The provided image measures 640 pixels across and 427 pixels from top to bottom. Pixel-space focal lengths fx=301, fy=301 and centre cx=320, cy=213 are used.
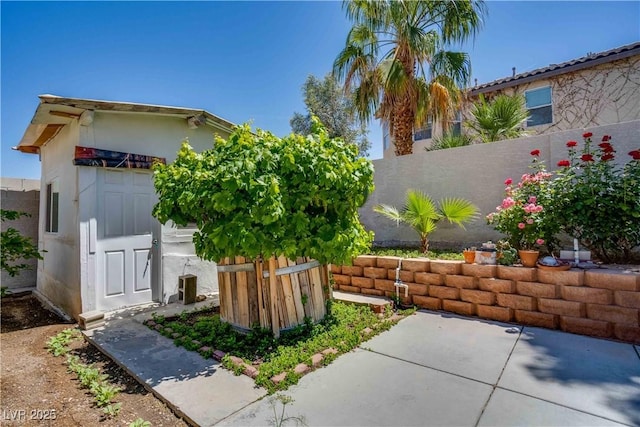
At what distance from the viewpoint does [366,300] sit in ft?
15.6

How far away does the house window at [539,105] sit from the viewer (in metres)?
9.52

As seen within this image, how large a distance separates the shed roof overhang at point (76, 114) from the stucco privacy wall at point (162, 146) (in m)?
0.19

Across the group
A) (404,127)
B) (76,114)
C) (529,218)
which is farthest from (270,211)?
(404,127)

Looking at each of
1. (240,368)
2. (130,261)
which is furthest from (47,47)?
(240,368)

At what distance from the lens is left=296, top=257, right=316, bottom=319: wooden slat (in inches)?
148

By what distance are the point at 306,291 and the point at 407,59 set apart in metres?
6.06

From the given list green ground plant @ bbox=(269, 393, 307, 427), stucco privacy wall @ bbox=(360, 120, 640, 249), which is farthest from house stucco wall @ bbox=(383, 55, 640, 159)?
green ground plant @ bbox=(269, 393, 307, 427)

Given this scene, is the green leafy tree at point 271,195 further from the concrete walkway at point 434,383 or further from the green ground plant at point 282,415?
the green ground plant at point 282,415

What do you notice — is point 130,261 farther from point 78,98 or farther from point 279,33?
point 279,33

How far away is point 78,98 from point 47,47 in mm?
1708

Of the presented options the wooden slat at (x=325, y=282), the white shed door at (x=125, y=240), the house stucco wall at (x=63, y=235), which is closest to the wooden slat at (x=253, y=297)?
the wooden slat at (x=325, y=282)

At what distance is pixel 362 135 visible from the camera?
1509cm

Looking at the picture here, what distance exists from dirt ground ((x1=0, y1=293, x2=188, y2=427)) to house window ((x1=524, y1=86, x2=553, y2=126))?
11.8m

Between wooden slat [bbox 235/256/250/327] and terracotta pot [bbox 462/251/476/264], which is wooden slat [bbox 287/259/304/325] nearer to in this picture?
wooden slat [bbox 235/256/250/327]
